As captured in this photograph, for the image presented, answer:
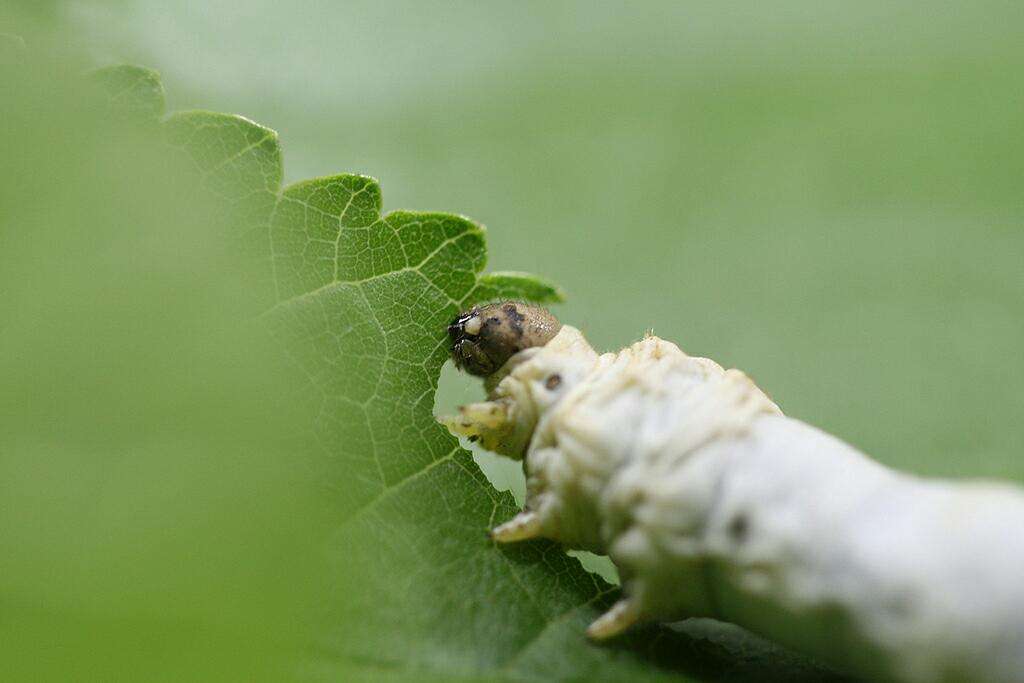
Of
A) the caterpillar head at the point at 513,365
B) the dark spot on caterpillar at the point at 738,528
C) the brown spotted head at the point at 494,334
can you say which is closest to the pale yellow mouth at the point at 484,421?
the caterpillar head at the point at 513,365

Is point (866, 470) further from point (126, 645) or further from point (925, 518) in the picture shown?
→ point (126, 645)

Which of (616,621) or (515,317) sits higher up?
(515,317)

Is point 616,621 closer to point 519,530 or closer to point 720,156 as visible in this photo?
point 519,530

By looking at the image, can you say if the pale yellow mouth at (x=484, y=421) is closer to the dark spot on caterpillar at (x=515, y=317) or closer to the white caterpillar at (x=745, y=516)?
the white caterpillar at (x=745, y=516)

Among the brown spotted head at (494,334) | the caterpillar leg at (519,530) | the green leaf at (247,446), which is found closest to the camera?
the green leaf at (247,446)

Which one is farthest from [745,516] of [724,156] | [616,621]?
[724,156]
